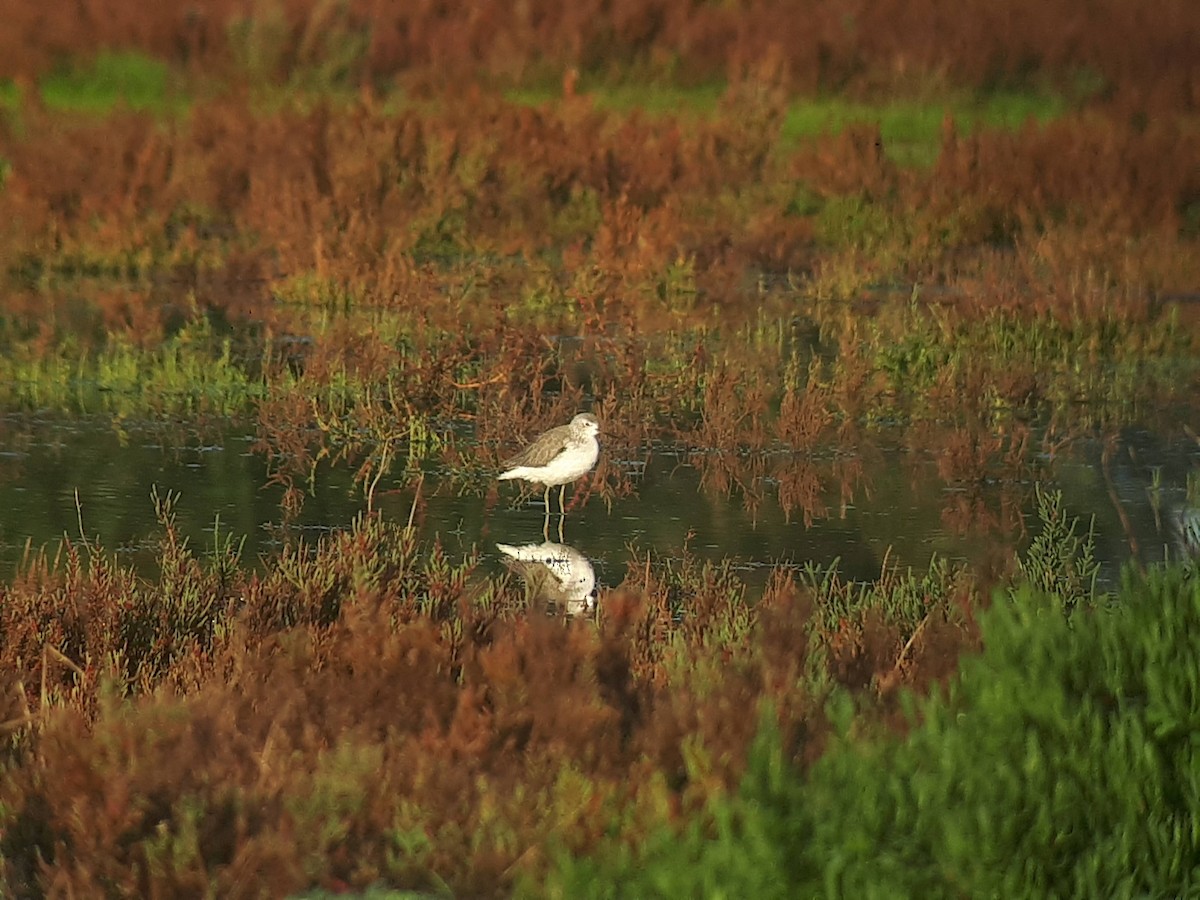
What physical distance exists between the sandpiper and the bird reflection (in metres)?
0.42

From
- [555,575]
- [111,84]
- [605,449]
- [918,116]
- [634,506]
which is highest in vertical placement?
[555,575]

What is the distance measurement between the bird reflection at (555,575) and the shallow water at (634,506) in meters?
0.07

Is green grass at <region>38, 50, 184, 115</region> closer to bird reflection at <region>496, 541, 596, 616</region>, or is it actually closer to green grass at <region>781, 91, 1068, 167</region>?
green grass at <region>781, 91, 1068, 167</region>

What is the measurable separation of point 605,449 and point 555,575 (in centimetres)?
263

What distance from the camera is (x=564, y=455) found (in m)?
10.2

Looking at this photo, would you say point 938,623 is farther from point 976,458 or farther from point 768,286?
point 768,286

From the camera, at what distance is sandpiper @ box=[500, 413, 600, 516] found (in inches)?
400

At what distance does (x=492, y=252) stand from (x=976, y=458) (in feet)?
25.5

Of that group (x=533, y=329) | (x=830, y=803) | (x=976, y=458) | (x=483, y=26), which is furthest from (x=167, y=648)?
(x=483, y=26)

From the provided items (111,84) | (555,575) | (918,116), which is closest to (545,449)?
(555,575)

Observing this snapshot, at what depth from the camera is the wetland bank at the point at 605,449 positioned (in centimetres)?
539

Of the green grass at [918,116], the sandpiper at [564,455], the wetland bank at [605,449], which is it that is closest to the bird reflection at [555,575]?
the wetland bank at [605,449]

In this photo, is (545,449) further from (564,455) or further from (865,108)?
(865,108)

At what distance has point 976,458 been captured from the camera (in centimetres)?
1141
